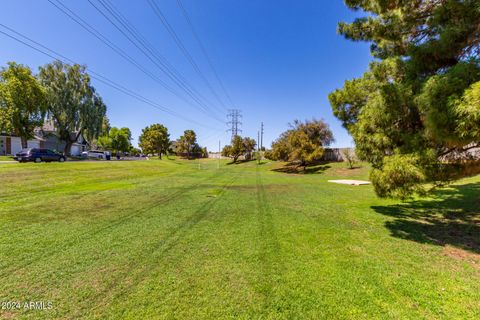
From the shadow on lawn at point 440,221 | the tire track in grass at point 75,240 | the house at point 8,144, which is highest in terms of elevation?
the house at point 8,144

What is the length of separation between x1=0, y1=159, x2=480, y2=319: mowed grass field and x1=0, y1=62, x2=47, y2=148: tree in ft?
80.0

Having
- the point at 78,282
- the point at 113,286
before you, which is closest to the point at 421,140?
the point at 113,286

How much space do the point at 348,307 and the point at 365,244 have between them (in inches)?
91.2

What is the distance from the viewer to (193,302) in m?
2.47

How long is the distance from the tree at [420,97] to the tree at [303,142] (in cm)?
1873

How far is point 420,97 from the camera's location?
12.2 feet

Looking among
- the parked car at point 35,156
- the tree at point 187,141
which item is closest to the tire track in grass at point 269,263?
the parked car at point 35,156

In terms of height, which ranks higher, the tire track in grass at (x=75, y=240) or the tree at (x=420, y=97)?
the tree at (x=420, y=97)

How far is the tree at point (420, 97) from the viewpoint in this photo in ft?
10.9

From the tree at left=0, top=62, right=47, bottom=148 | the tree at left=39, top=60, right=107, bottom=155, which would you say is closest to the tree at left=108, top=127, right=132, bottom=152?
the tree at left=39, top=60, right=107, bottom=155

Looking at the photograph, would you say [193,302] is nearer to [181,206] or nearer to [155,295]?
[155,295]

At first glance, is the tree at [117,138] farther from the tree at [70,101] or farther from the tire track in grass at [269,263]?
the tire track in grass at [269,263]

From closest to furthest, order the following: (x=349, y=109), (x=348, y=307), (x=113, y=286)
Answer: (x=348, y=307) → (x=113, y=286) → (x=349, y=109)

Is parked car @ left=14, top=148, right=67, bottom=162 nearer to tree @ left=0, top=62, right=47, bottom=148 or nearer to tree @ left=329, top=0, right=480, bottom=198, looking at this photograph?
tree @ left=0, top=62, right=47, bottom=148
